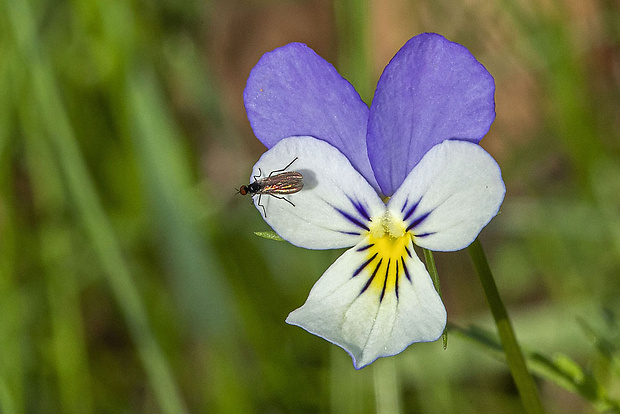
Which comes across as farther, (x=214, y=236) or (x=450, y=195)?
(x=214, y=236)

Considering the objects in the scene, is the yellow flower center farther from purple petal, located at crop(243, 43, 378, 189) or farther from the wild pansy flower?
purple petal, located at crop(243, 43, 378, 189)

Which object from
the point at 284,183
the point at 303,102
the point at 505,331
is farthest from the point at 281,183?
the point at 505,331

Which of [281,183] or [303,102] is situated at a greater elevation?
[303,102]

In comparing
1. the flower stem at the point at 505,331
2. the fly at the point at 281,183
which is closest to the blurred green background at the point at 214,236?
the flower stem at the point at 505,331

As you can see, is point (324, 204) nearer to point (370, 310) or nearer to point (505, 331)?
point (370, 310)

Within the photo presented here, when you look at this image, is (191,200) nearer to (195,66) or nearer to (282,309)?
(282,309)

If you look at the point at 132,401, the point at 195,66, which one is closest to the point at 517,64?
the point at 195,66

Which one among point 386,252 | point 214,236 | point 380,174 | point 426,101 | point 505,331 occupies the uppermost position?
point 426,101
